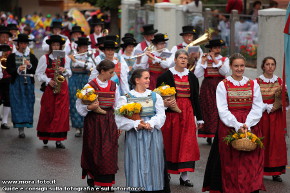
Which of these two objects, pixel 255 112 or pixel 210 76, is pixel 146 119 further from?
pixel 210 76

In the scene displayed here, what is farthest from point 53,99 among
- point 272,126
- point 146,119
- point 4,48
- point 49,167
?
point 146,119

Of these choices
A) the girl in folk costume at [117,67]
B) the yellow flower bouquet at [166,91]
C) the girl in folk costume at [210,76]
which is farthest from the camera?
the girl in folk costume at [210,76]

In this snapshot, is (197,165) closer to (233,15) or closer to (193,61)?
(193,61)

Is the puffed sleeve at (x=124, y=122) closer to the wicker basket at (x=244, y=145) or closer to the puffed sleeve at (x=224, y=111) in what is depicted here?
the puffed sleeve at (x=224, y=111)

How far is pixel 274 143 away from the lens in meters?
10.7

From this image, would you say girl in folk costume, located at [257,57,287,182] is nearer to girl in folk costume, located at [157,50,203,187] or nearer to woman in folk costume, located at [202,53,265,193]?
girl in folk costume, located at [157,50,203,187]

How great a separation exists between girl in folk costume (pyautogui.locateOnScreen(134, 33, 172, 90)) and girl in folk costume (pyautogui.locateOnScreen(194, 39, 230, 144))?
978 mm

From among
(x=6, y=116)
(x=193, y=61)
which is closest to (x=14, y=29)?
(x=6, y=116)

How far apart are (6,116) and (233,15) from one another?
7294 millimetres

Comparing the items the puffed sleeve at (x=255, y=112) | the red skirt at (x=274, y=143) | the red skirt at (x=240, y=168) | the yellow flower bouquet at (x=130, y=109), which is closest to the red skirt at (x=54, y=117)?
the red skirt at (x=274, y=143)

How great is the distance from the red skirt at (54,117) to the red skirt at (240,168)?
4693 mm

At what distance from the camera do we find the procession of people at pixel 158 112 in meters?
8.91

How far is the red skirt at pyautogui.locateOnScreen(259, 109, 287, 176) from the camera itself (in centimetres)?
1065

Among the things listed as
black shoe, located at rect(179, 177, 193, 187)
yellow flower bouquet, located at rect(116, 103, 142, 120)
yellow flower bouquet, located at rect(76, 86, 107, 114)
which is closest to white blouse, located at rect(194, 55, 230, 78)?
black shoe, located at rect(179, 177, 193, 187)
